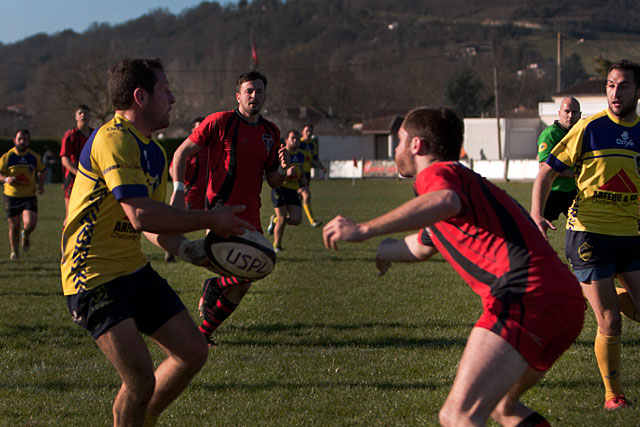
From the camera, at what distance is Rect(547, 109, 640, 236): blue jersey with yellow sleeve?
17.5 feet

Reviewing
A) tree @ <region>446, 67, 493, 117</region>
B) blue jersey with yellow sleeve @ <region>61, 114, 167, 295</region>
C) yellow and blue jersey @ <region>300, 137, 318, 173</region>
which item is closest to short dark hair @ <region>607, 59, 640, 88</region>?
blue jersey with yellow sleeve @ <region>61, 114, 167, 295</region>

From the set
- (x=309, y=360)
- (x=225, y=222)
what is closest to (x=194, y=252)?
(x=225, y=222)

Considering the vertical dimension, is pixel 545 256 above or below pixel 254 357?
above

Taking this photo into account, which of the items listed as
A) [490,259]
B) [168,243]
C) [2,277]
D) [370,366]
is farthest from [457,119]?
[2,277]

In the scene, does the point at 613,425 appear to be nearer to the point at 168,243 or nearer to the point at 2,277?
the point at 168,243

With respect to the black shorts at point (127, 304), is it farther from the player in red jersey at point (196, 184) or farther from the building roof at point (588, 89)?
the building roof at point (588, 89)

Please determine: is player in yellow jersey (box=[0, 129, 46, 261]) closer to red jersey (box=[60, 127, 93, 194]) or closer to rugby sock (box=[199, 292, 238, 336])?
red jersey (box=[60, 127, 93, 194])

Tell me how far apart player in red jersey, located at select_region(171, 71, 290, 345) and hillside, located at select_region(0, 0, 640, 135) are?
43.4 meters

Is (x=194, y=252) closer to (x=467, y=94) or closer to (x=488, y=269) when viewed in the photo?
(x=488, y=269)

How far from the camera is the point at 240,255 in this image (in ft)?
14.9

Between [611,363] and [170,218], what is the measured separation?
3.39 meters

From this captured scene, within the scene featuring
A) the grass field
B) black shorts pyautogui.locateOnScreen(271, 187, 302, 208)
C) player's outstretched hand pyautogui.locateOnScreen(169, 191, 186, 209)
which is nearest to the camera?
the grass field

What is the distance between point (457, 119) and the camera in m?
3.54

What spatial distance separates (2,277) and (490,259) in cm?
1027
